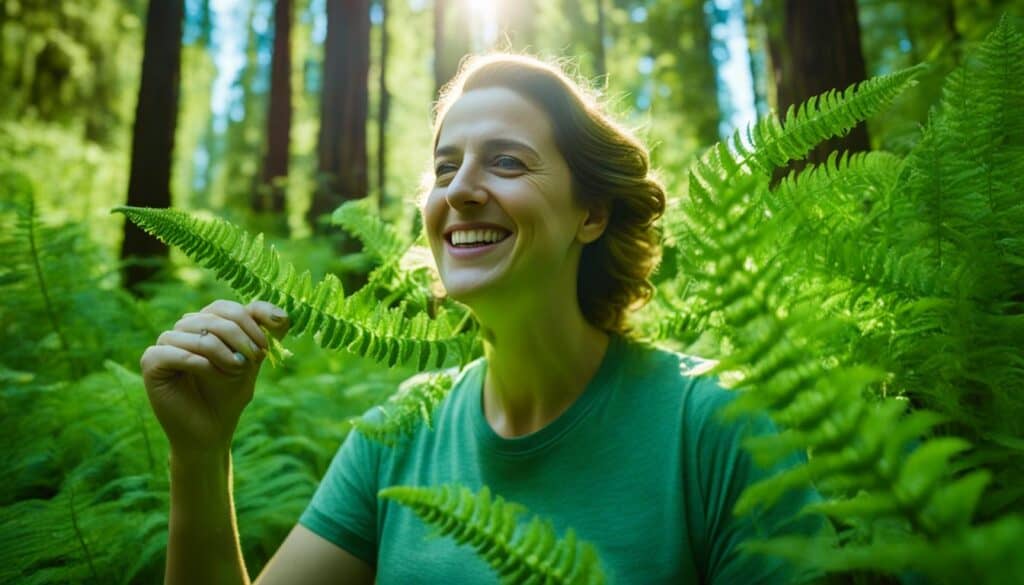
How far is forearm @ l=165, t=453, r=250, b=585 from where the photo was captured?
1693 millimetres

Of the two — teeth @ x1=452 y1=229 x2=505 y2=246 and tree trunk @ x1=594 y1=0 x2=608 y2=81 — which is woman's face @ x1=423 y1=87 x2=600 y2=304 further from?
tree trunk @ x1=594 y1=0 x2=608 y2=81

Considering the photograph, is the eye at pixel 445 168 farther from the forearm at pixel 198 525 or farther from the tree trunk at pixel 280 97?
the tree trunk at pixel 280 97

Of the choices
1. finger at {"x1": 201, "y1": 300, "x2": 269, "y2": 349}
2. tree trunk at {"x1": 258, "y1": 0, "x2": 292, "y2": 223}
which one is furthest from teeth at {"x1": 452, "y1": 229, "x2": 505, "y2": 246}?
tree trunk at {"x1": 258, "y1": 0, "x2": 292, "y2": 223}

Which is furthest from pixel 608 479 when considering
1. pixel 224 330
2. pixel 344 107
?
Result: pixel 344 107

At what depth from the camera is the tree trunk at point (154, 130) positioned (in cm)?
548

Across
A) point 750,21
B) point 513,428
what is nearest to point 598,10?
point 750,21

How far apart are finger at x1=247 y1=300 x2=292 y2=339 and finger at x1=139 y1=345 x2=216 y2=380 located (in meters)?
0.17

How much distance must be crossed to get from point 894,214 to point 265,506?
2.31 meters

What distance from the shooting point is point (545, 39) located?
13.4m

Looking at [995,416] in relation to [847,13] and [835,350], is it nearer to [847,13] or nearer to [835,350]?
[835,350]

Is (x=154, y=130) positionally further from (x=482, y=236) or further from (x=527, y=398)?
(x=527, y=398)

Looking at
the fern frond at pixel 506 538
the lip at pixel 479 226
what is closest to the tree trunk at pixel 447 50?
the lip at pixel 479 226

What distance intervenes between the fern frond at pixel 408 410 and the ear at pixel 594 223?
66cm

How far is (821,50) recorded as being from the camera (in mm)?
2957
